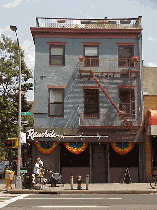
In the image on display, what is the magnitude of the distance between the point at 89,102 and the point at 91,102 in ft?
0.47

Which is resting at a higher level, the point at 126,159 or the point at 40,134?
the point at 40,134

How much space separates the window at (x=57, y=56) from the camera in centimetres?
2755

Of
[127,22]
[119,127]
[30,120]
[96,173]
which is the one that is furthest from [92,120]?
[30,120]

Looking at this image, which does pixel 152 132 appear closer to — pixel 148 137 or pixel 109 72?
pixel 148 137

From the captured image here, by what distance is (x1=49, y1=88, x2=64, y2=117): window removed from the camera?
88.5 ft

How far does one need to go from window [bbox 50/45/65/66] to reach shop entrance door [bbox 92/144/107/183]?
6534 mm

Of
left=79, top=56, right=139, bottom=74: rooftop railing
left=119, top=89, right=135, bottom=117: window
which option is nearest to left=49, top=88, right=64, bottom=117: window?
left=79, top=56, right=139, bottom=74: rooftop railing

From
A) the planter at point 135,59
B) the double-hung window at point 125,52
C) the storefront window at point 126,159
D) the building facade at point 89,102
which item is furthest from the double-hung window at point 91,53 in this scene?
the storefront window at point 126,159

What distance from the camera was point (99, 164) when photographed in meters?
27.0

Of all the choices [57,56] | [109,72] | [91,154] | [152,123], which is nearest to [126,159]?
[91,154]

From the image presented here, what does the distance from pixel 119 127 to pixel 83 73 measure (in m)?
4.64

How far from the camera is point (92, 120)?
87.8 ft

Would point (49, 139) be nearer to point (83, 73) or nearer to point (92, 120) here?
point (92, 120)

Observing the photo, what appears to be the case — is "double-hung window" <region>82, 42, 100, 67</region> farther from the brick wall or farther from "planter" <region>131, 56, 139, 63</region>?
the brick wall
